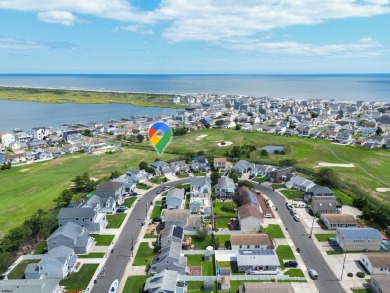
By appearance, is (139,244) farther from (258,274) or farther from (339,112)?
(339,112)

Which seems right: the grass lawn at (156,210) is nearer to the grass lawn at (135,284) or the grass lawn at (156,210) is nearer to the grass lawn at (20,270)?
the grass lawn at (135,284)

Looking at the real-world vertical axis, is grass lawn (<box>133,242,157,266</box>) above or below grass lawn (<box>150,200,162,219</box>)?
below

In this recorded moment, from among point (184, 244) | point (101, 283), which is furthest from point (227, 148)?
point (101, 283)

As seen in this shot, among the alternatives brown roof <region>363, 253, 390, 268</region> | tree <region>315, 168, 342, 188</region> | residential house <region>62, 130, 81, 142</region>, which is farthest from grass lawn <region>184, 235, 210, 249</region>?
residential house <region>62, 130, 81, 142</region>

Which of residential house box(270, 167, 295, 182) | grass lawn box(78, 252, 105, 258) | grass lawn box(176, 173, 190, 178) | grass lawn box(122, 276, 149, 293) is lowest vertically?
grass lawn box(122, 276, 149, 293)

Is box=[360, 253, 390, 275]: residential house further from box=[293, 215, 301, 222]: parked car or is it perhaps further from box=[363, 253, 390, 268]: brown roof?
box=[293, 215, 301, 222]: parked car

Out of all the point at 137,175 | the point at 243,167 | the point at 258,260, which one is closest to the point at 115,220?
the point at 137,175

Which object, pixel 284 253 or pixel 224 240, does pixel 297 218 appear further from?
pixel 224 240
